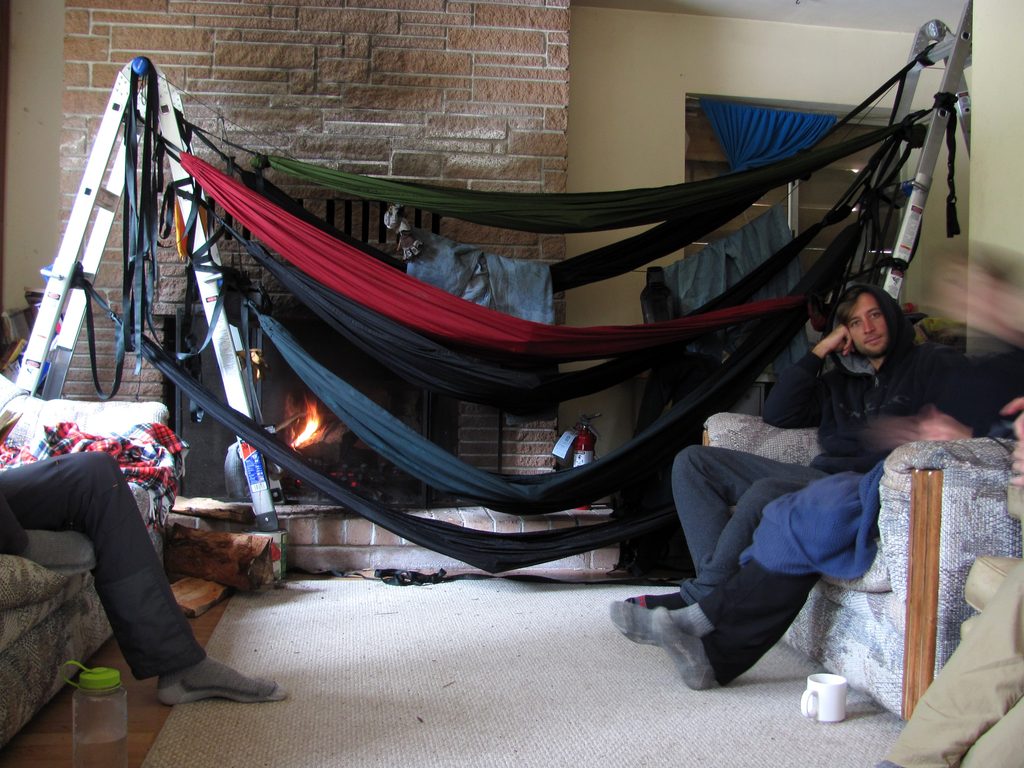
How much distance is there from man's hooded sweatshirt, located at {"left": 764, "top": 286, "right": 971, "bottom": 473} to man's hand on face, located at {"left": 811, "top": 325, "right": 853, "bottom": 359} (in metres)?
0.03

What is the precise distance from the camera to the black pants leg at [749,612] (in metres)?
1.80

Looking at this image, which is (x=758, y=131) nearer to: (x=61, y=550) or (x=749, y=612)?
(x=749, y=612)

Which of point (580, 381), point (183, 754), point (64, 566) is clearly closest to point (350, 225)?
point (580, 381)

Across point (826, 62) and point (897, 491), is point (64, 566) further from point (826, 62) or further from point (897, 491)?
point (826, 62)

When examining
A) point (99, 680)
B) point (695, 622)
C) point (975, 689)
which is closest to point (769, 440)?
point (695, 622)

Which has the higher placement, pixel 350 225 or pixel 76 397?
pixel 350 225

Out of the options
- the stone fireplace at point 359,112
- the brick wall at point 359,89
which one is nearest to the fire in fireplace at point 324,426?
the stone fireplace at point 359,112

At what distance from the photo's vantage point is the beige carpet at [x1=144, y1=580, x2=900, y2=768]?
153 centimetres

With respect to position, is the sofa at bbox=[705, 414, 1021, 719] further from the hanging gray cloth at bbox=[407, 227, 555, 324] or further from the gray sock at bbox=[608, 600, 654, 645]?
the hanging gray cloth at bbox=[407, 227, 555, 324]

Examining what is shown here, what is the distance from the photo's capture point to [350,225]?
315 cm

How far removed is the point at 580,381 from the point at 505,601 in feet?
2.37

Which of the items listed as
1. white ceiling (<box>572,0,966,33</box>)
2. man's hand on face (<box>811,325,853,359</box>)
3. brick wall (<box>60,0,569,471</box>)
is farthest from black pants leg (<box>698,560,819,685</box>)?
white ceiling (<box>572,0,966,33</box>)

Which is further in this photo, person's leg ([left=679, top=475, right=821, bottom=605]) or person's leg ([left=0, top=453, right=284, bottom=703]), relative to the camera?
person's leg ([left=679, top=475, right=821, bottom=605])

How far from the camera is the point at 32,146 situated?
3.29m
